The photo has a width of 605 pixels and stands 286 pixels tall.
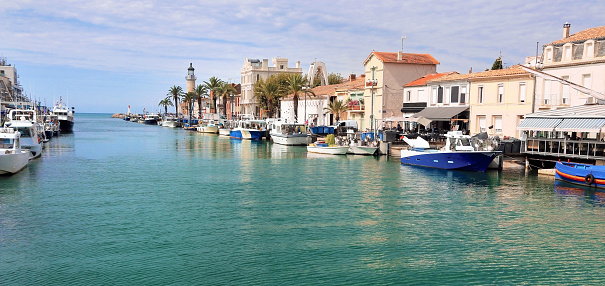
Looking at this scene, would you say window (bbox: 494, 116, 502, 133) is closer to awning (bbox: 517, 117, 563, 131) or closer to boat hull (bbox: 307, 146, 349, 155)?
awning (bbox: 517, 117, 563, 131)

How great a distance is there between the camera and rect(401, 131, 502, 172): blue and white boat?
3675 cm

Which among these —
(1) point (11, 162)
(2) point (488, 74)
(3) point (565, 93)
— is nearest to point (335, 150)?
(2) point (488, 74)

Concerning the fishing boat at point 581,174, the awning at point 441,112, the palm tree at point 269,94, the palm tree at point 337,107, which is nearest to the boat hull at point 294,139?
the palm tree at point 337,107

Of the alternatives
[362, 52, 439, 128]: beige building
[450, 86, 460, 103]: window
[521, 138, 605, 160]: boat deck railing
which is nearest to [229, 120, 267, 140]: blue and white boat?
[362, 52, 439, 128]: beige building

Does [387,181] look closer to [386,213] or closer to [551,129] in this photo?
[386,213]

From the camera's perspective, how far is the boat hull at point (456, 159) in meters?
36.7

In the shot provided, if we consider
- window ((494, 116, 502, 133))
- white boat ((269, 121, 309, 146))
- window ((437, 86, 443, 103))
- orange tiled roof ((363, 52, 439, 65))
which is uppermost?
orange tiled roof ((363, 52, 439, 65))

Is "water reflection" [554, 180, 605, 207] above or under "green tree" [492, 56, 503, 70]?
under

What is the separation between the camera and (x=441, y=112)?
52250 mm

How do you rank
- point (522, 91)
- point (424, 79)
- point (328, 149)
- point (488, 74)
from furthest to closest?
point (424, 79), point (328, 149), point (488, 74), point (522, 91)

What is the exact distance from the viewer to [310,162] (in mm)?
44688

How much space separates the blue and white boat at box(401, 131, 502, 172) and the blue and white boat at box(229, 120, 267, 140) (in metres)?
39.6

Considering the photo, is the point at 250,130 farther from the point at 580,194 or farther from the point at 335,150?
the point at 580,194

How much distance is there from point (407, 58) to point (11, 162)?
153 ft
